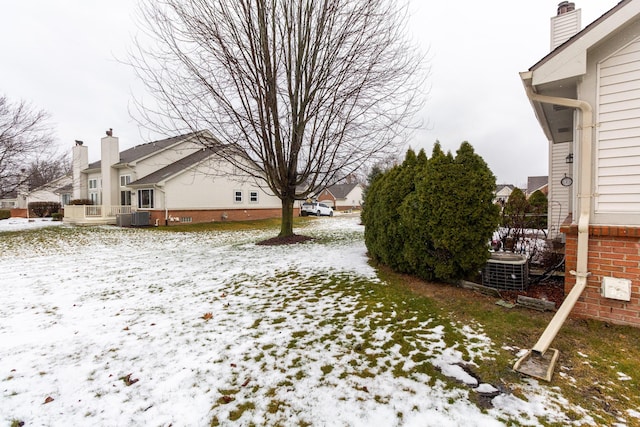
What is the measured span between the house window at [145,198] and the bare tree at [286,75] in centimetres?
1285

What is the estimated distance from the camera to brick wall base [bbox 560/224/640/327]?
3373 mm

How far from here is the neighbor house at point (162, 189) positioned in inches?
773

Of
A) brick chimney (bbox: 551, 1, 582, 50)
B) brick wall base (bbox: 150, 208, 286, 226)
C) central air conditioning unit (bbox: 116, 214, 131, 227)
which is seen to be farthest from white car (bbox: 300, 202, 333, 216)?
brick chimney (bbox: 551, 1, 582, 50)

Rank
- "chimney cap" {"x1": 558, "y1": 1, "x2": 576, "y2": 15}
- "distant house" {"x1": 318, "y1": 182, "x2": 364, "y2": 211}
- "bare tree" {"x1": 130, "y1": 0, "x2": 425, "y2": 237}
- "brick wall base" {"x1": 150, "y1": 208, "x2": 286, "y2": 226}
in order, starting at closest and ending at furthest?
"chimney cap" {"x1": 558, "y1": 1, "x2": 576, "y2": 15}
"bare tree" {"x1": 130, "y1": 0, "x2": 425, "y2": 237}
"brick wall base" {"x1": 150, "y1": 208, "x2": 286, "y2": 226}
"distant house" {"x1": 318, "y1": 182, "x2": 364, "y2": 211}

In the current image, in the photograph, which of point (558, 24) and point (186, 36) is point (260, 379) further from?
point (558, 24)

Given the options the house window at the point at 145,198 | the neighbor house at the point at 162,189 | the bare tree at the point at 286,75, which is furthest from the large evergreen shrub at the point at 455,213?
the house window at the point at 145,198

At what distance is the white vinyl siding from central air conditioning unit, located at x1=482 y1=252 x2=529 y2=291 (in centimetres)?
151

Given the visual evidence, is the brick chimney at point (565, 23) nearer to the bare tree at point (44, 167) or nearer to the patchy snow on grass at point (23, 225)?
the bare tree at point (44, 167)

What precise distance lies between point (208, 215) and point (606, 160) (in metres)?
21.7

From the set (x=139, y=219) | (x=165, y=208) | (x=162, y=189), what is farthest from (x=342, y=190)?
(x=139, y=219)

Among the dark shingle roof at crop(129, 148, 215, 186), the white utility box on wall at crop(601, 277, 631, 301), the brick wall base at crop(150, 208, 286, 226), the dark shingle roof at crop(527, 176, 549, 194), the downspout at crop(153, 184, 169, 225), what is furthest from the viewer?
the dark shingle roof at crop(527, 176, 549, 194)

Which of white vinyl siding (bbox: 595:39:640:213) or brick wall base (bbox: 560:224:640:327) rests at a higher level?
white vinyl siding (bbox: 595:39:640:213)

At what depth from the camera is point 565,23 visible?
862 cm

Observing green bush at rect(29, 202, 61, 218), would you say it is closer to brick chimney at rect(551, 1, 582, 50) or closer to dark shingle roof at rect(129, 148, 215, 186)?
dark shingle roof at rect(129, 148, 215, 186)
